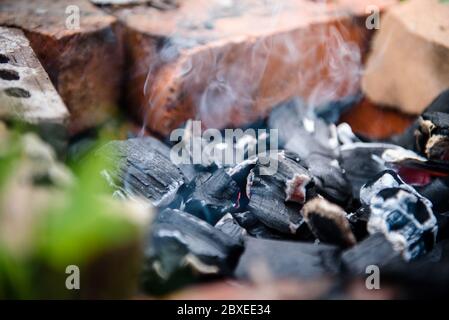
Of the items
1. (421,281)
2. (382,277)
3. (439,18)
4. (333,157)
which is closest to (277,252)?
(382,277)

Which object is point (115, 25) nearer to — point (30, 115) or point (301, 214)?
point (30, 115)

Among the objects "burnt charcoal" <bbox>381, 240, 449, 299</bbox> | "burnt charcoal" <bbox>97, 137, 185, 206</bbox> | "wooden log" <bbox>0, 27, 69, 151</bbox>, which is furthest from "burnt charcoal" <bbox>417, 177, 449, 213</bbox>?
"wooden log" <bbox>0, 27, 69, 151</bbox>

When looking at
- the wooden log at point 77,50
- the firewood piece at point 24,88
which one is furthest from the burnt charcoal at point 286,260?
the wooden log at point 77,50

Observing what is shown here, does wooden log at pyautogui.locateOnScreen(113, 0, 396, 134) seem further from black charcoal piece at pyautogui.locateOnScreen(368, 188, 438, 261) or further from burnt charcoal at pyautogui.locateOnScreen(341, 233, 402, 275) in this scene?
burnt charcoal at pyautogui.locateOnScreen(341, 233, 402, 275)

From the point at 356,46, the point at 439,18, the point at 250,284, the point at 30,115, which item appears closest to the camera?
the point at 250,284

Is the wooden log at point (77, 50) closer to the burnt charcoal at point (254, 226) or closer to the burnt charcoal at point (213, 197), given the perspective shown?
the burnt charcoal at point (213, 197)
